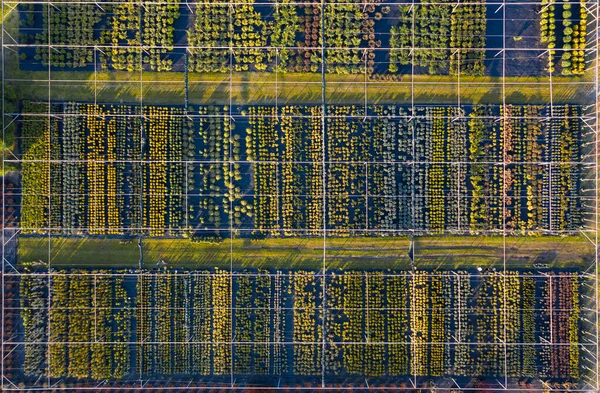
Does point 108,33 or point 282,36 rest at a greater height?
point 108,33

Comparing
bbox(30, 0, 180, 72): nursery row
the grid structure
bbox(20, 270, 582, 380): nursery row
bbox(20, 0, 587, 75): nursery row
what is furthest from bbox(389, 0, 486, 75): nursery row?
bbox(30, 0, 180, 72): nursery row

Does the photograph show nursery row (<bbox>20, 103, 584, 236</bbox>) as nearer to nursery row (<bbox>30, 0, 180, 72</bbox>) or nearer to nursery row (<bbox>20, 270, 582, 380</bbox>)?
nursery row (<bbox>30, 0, 180, 72</bbox>)

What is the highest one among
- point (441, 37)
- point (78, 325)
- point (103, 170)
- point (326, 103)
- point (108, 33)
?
point (108, 33)

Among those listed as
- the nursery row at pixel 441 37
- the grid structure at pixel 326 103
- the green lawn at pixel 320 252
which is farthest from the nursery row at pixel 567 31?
the green lawn at pixel 320 252

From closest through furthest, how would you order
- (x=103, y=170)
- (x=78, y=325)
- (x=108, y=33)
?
(x=78, y=325), (x=103, y=170), (x=108, y=33)

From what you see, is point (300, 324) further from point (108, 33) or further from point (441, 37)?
point (108, 33)

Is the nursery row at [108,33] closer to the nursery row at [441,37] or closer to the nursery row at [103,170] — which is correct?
the nursery row at [103,170]

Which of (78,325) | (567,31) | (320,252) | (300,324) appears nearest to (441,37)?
(567,31)
